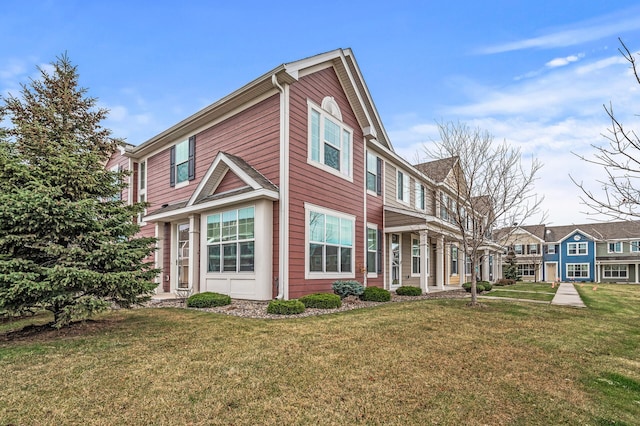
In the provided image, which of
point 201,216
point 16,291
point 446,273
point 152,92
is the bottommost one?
point 446,273

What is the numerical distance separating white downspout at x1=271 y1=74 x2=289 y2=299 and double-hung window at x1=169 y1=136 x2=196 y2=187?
4.98 m

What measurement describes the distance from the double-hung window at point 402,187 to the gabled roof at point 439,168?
3349 millimetres

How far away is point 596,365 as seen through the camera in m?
5.12

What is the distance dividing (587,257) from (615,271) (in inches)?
123

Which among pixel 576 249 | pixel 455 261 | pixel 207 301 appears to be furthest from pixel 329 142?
pixel 576 249

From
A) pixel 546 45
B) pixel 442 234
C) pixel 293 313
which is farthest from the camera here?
pixel 442 234

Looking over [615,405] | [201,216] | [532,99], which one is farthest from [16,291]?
[532,99]

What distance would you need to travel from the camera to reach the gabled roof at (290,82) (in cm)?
1037

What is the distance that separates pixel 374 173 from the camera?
50.5 feet

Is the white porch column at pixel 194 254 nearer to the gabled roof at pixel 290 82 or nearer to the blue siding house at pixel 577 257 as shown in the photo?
the gabled roof at pixel 290 82

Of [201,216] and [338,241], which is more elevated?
[201,216]

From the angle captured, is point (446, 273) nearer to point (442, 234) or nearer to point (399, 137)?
point (442, 234)

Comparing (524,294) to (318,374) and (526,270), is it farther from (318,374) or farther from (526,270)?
(526,270)

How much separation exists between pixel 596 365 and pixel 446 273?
1624cm
